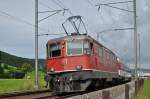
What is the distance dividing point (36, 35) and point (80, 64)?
11.6 m

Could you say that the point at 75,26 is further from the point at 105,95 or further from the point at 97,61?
the point at 105,95

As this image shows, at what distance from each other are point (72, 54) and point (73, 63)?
579mm

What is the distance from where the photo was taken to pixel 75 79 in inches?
926

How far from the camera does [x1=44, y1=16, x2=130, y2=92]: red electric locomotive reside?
2378 centimetres

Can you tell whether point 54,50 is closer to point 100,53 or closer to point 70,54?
point 70,54

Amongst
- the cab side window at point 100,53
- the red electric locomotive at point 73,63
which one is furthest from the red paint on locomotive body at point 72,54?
the cab side window at point 100,53

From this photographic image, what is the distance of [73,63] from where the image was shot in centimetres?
2416

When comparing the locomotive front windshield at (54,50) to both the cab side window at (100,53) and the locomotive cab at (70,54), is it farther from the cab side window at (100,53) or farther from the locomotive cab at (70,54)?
the cab side window at (100,53)

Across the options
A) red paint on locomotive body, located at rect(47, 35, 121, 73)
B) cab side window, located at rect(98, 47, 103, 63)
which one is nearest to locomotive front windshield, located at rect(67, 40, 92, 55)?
red paint on locomotive body, located at rect(47, 35, 121, 73)

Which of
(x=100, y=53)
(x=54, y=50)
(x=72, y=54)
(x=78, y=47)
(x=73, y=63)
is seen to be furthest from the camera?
(x=100, y=53)

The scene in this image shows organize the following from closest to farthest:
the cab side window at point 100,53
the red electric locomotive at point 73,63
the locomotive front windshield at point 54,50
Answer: the red electric locomotive at point 73,63, the locomotive front windshield at point 54,50, the cab side window at point 100,53

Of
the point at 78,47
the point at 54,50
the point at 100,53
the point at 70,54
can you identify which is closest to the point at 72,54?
the point at 70,54

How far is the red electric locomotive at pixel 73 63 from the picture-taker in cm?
2378

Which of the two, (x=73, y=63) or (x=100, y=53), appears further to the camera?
(x=100, y=53)
